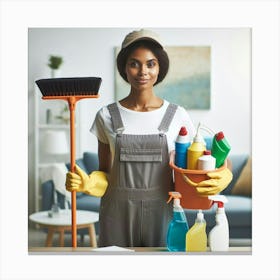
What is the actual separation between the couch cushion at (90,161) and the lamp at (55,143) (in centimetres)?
15

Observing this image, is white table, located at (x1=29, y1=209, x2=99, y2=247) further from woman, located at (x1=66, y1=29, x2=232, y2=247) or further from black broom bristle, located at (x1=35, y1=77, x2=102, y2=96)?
black broom bristle, located at (x1=35, y1=77, x2=102, y2=96)

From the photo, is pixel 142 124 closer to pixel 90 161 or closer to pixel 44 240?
pixel 90 161

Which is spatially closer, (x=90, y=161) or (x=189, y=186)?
(x=189, y=186)

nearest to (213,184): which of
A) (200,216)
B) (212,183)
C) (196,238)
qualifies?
(212,183)

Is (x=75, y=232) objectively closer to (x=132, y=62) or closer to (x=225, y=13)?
(x=132, y=62)

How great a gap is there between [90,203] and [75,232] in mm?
148

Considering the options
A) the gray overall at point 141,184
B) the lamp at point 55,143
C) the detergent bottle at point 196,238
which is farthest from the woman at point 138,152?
the lamp at point 55,143

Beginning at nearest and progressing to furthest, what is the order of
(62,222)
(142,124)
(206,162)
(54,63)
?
1. (206,162)
2. (142,124)
3. (54,63)
4. (62,222)

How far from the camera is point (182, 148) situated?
7.16 ft

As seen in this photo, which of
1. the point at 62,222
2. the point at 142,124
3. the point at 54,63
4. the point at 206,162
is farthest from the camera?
the point at 62,222

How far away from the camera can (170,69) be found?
2.37 meters

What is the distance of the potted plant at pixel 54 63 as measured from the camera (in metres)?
2.33

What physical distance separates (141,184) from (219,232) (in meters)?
0.36

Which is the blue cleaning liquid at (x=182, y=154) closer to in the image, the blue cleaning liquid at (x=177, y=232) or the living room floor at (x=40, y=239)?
the blue cleaning liquid at (x=177, y=232)
